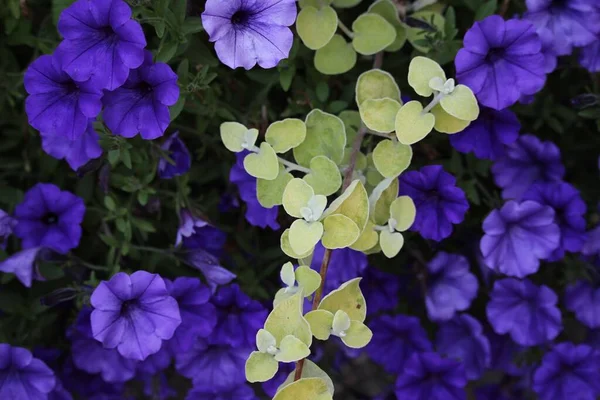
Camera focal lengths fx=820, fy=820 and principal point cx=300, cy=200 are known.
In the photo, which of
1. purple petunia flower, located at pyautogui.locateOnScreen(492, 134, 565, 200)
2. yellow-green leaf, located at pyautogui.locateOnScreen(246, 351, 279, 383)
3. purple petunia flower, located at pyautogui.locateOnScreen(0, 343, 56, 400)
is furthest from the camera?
purple petunia flower, located at pyautogui.locateOnScreen(492, 134, 565, 200)

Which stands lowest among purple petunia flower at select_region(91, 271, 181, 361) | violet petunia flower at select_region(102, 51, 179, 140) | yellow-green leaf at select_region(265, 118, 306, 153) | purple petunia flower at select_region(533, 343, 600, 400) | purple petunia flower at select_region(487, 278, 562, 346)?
purple petunia flower at select_region(533, 343, 600, 400)

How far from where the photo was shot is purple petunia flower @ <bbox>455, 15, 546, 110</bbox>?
3.42 ft

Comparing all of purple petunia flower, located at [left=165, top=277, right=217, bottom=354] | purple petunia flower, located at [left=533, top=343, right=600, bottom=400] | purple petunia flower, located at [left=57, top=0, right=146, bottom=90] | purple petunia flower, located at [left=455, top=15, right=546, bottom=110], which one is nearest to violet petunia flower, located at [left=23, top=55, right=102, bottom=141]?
purple petunia flower, located at [left=57, top=0, right=146, bottom=90]

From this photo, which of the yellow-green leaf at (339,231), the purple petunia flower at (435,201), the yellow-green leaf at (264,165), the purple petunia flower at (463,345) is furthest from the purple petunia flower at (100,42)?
the purple petunia flower at (463,345)

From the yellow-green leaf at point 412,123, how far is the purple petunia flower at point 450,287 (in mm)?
316

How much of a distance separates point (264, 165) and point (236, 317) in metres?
0.27

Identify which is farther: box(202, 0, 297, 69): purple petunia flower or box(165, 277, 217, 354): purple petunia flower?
box(165, 277, 217, 354): purple petunia flower

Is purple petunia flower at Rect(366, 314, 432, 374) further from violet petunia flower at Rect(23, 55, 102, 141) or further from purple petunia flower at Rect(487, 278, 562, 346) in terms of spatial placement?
violet petunia flower at Rect(23, 55, 102, 141)

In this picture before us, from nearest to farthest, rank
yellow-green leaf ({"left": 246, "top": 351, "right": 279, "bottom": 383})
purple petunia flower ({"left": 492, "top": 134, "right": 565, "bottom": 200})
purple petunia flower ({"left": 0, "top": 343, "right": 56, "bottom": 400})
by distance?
yellow-green leaf ({"left": 246, "top": 351, "right": 279, "bottom": 383}) → purple petunia flower ({"left": 0, "top": 343, "right": 56, "bottom": 400}) → purple petunia flower ({"left": 492, "top": 134, "right": 565, "bottom": 200})

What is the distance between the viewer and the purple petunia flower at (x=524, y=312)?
123 centimetres

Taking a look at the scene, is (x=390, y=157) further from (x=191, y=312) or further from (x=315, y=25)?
(x=191, y=312)

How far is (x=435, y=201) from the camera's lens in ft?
3.67

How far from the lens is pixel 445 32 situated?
1149 mm

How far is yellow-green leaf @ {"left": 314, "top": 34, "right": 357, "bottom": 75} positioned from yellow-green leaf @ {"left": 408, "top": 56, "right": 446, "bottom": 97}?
14 centimetres
